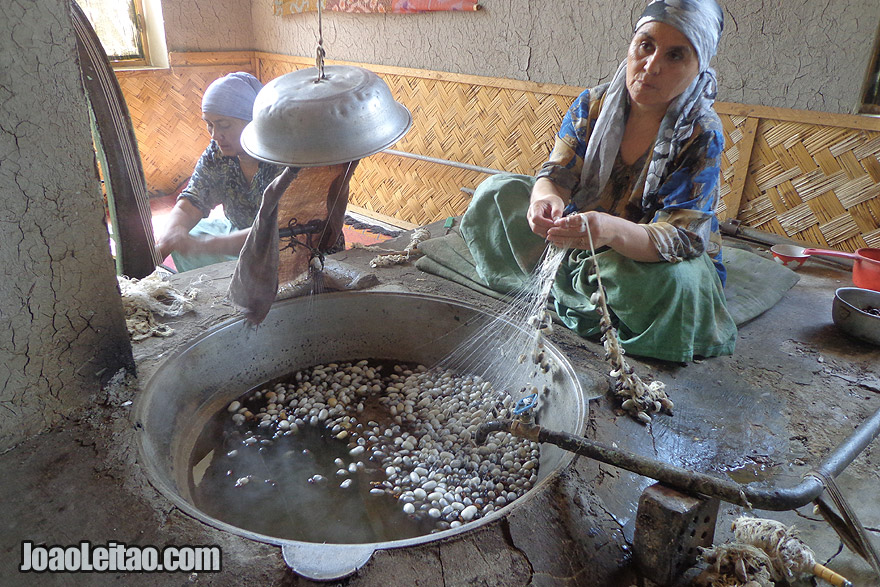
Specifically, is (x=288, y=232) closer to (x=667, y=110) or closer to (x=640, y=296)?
(x=640, y=296)

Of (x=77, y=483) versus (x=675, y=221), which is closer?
(x=77, y=483)

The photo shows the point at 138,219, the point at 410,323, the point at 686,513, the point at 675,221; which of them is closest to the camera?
the point at 686,513

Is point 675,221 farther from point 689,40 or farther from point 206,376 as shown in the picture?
point 206,376

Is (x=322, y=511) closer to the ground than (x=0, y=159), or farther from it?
closer to the ground

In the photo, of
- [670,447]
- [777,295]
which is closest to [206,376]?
[670,447]

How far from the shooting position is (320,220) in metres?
2.32

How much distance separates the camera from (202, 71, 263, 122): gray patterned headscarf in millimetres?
2748

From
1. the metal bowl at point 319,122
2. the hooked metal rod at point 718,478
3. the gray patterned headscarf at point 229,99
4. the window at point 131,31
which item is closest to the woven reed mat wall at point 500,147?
the window at point 131,31

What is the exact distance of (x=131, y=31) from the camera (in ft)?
17.5

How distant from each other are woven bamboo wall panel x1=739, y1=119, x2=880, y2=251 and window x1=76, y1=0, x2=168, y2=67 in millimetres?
5123

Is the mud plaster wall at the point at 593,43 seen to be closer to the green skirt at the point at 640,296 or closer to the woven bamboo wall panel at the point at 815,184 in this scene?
the woven bamboo wall panel at the point at 815,184

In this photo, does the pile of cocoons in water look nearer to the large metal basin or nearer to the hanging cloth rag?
the large metal basin

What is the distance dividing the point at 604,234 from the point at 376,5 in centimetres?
362

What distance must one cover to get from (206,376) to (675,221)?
1782mm
